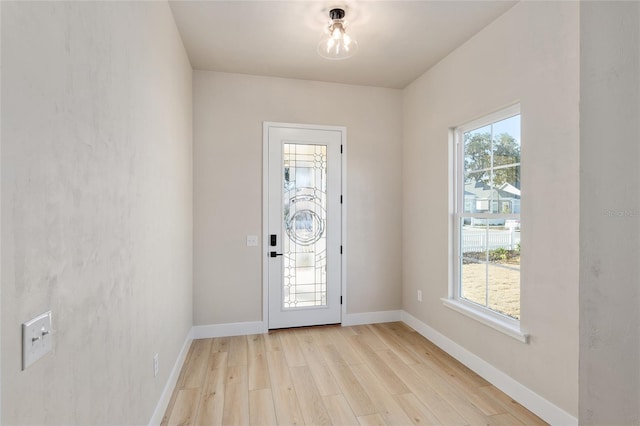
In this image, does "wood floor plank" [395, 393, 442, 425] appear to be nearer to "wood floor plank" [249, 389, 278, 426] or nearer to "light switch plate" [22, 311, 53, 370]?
"wood floor plank" [249, 389, 278, 426]

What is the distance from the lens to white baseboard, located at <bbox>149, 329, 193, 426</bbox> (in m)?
1.98

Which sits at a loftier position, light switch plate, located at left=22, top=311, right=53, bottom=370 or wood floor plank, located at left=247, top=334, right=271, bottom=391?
light switch plate, located at left=22, top=311, right=53, bottom=370

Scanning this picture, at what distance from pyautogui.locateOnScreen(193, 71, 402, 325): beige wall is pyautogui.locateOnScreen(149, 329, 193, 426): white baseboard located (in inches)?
21.5

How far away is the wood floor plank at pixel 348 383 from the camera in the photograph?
7.30 ft

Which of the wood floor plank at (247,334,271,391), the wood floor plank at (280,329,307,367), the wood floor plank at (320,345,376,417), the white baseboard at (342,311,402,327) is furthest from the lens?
the white baseboard at (342,311,402,327)

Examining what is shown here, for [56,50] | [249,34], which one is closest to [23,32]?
[56,50]

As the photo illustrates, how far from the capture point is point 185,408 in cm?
221

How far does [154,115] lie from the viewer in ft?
6.65

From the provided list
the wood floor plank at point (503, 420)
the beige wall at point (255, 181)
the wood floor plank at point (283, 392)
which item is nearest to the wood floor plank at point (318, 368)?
the wood floor plank at point (283, 392)

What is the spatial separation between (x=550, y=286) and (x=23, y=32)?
2.68 meters

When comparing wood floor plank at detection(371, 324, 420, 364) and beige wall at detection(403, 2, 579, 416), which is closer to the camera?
beige wall at detection(403, 2, 579, 416)

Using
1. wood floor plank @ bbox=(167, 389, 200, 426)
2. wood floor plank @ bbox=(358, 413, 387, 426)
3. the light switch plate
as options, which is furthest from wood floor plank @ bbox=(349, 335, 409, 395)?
the light switch plate

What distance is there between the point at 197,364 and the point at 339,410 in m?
1.35

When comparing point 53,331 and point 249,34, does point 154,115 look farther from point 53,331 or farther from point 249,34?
point 53,331
